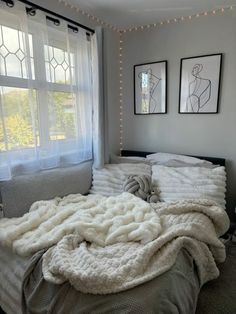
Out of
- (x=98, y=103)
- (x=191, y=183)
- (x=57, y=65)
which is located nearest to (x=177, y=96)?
(x=98, y=103)

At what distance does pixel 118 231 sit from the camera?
1423 millimetres

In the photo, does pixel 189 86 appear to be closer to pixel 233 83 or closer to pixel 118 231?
pixel 233 83

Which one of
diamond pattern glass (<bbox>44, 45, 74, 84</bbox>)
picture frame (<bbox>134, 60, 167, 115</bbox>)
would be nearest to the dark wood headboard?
picture frame (<bbox>134, 60, 167, 115</bbox>)

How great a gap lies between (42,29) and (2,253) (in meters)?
1.72

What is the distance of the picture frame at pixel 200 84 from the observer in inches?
93.3

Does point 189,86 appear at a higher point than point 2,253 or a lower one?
higher

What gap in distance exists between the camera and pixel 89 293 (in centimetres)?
102

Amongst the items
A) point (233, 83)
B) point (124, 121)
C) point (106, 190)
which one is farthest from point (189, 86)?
point (106, 190)

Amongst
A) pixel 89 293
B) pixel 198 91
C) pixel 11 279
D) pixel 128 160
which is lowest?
pixel 11 279

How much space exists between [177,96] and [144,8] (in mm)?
933

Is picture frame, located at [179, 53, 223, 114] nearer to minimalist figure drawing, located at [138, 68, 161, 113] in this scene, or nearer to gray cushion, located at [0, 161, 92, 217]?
minimalist figure drawing, located at [138, 68, 161, 113]

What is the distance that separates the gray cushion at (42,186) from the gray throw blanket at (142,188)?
18.4 inches

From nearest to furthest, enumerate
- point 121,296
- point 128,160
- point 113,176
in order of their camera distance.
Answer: point 121,296, point 113,176, point 128,160

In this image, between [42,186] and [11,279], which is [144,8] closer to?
[42,186]
